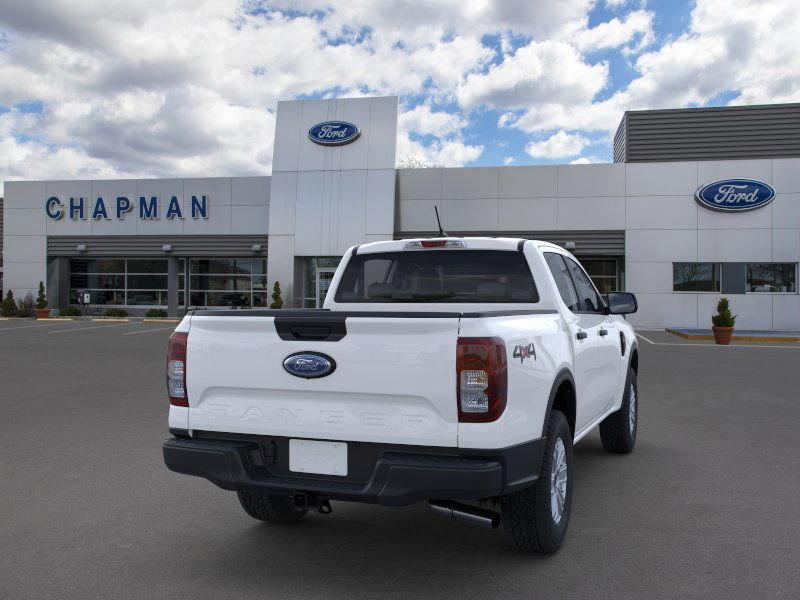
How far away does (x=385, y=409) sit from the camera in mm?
3430

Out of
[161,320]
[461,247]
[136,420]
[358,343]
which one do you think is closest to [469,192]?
[161,320]

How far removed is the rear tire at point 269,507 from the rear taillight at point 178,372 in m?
0.91

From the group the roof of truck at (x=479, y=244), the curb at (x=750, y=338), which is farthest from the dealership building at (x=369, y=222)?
the roof of truck at (x=479, y=244)

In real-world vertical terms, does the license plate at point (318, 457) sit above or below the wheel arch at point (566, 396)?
below

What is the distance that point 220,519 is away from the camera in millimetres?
4699

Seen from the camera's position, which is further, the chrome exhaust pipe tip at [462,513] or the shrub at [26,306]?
the shrub at [26,306]

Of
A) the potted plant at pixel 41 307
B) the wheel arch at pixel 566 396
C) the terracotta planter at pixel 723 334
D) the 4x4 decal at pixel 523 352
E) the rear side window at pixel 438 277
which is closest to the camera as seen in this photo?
the 4x4 decal at pixel 523 352

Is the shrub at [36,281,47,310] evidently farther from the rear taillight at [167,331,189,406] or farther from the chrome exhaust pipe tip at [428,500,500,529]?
the chrome exhaust pipe tip at [428,500,500,529]

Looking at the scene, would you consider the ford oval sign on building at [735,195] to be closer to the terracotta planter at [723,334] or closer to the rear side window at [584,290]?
the terracotta planter at [723,334]

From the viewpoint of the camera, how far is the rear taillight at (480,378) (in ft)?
10.7

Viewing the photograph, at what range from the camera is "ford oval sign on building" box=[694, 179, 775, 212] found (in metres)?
25.9

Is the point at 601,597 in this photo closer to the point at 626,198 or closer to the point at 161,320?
the point at 626,198

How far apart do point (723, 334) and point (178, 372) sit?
1891 centimetres

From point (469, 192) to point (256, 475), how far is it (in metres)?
25.2
